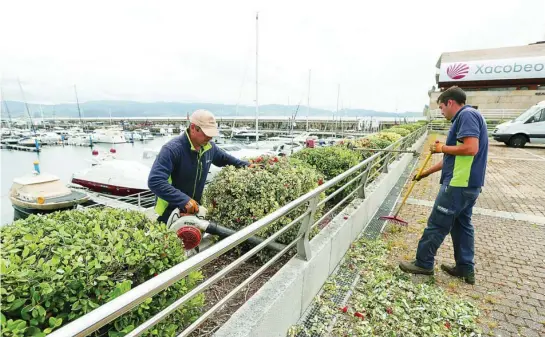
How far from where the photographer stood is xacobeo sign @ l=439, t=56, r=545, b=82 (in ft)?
118

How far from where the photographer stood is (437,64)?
4912 cm

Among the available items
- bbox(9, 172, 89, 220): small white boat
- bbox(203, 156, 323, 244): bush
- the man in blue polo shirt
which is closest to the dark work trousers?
the man in blue polo shirt

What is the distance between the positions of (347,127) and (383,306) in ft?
272

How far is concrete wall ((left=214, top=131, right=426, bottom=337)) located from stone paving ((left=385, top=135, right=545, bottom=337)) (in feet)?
2.98

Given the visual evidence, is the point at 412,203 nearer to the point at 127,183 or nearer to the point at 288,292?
the point at 288,292

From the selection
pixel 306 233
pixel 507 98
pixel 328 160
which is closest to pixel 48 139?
A: pixel 328 160

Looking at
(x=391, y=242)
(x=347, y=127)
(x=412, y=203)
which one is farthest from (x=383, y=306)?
(x=347, y=127)

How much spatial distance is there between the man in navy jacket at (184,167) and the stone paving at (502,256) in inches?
119

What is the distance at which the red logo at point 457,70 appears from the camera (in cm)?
3922

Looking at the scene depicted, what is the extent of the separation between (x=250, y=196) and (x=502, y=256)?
3.86m

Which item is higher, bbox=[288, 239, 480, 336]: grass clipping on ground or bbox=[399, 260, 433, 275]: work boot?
bbox=[399, 260, 433, 275]: work boot

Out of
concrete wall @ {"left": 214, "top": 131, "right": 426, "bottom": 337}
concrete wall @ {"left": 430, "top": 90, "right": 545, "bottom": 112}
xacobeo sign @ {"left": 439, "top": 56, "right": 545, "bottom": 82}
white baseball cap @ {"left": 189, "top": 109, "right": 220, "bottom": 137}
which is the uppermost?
xacobeo sign @ {"left": 439, "top": 56, "right": 545, "bottom": 82}

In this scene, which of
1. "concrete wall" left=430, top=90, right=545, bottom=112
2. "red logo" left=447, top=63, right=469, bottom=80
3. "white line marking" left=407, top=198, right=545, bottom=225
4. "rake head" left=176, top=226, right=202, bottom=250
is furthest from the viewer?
"red logo" left=447, top=63, right=469, bottom=80

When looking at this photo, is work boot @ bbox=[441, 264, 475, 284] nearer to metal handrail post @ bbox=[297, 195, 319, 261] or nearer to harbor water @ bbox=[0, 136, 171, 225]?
metal handrail post @ bbox=[297, 195, 319, 261]
